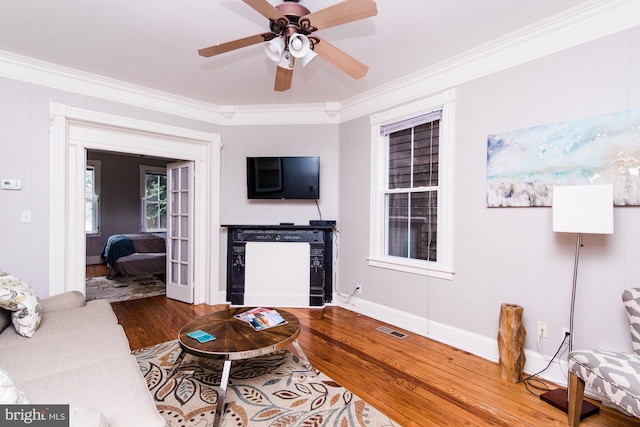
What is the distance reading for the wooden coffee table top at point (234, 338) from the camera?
1872 mm

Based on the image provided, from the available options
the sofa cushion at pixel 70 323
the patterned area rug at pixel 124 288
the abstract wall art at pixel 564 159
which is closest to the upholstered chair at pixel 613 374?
the abstract wall art at pixel 564 159

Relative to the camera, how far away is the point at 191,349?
6.24 ft

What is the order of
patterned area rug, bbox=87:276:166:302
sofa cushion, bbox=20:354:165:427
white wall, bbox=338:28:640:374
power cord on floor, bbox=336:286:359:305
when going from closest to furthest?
sofa cushion, bbox=20:354:165:427 < white wall, bbox=338:28:640:374 < power cord on floor, bbox=336:286:359:305 < patterned area rug, bbox=87:276:166:302

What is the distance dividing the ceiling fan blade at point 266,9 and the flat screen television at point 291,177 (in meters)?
2.32

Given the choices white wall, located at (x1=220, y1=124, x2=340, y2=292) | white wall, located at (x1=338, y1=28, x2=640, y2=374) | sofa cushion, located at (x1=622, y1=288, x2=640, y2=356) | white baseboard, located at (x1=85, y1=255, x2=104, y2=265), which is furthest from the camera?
white baseboard, located at (x1=85, y1=255, x2=104, y2=265)

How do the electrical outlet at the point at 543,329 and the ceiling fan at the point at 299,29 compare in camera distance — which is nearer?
the ceiling fan at the point at 299,29

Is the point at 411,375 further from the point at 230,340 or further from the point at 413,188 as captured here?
the point at 413,188

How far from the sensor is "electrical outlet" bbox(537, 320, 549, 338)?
239 centimetres

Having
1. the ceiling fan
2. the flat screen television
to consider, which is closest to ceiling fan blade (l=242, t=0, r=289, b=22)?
the ceiling fan

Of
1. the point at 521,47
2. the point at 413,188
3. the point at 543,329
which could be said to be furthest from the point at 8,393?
the point at 521,47

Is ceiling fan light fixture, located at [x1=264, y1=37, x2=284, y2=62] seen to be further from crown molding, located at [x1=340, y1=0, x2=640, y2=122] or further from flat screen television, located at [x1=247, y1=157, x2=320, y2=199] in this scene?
flat screen television, located at [x1=247, y1=157, x2=320, y2=199]

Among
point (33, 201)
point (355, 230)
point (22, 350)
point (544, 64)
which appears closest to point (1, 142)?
point (33, 201)

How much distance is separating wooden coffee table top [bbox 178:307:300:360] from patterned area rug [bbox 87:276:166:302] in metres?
2.95

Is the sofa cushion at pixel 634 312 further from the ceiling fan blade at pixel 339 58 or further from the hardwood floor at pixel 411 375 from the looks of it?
the ceiling fan blade at pixel 339 58
